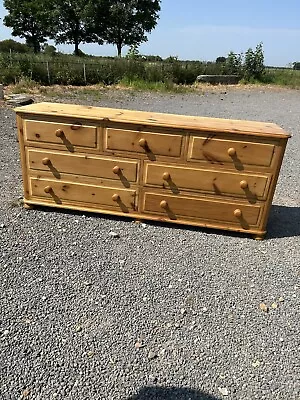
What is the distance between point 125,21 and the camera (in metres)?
36.3

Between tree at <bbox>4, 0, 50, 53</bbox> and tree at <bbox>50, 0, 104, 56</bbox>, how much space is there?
1.57 meters

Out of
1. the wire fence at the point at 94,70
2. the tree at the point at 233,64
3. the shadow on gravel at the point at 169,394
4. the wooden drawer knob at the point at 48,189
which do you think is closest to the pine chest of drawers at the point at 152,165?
the wooden drawer knob at the point at 48,189

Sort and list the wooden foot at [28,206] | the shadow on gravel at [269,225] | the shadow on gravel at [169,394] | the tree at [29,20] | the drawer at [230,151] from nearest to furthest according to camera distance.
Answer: the shadow on gravel at [169,394] < the drawer at [230,151] < the shadow on gravel at [269,225] < the wooden foot at [28,206] < the tree at [29,20]

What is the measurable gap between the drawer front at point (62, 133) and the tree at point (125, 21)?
36.2m

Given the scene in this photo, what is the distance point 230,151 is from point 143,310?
61.9 inches

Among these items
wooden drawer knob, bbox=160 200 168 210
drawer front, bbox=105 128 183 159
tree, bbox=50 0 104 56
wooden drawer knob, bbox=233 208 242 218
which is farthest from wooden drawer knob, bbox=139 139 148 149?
tree, bbox=50 0 104 56

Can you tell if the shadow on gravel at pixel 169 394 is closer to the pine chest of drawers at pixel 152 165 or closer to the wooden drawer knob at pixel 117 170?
the pine chest of drawers at pixel 152 165

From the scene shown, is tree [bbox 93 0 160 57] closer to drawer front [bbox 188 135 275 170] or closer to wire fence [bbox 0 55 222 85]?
wire fence [bbox 0 55 222 85]

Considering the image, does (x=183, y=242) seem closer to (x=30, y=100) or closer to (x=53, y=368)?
(x=53, y=368)

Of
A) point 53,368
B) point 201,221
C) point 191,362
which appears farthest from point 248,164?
point 53,368

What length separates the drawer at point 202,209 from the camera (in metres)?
3.26

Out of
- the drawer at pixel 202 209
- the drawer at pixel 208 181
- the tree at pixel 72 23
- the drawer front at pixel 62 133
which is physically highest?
the tree at pixel 72 23

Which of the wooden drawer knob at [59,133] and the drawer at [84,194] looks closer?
the wooden drawer knob at [59,133]

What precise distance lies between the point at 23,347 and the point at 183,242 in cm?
168
